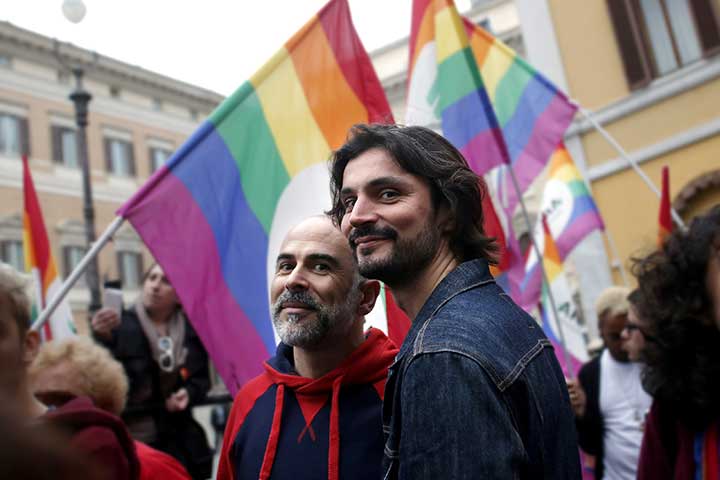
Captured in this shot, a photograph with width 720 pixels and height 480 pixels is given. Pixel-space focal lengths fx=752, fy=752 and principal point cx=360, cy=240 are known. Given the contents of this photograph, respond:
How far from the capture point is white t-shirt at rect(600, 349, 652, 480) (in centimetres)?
429

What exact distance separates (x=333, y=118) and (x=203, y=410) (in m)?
22.4

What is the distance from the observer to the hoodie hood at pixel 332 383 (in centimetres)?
231

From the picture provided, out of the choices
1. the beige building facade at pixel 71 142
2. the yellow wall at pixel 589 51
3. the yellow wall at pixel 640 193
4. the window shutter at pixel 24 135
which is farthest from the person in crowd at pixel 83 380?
the window shutter at pixel 24 135

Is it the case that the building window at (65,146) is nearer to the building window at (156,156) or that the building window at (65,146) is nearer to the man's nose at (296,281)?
the building window at (156,156)

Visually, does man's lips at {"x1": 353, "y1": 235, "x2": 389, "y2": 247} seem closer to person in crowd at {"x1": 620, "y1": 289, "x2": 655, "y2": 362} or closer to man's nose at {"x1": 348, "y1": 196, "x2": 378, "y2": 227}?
man's nose at {"x1": 348, "y1": 196, "x2": 378, "y2": 227}

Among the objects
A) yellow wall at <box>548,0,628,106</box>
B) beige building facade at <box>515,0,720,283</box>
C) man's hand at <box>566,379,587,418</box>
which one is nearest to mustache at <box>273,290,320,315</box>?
man's hand at <box>566,379,587,418</box>

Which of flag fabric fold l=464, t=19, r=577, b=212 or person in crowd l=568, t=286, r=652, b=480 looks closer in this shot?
person in crowd l=568, t=286, r=652, b=480

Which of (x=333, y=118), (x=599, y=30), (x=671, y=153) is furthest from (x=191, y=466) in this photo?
(x=599, y=30)

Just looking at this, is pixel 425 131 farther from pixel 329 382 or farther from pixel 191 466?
pixel 191 466

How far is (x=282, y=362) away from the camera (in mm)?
2592

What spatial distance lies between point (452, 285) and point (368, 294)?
83 cm

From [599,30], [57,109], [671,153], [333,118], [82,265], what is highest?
[57,109]

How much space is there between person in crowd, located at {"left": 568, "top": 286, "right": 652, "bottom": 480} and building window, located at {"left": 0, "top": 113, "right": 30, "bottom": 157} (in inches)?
1042

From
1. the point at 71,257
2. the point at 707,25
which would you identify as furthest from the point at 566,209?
the point at 71,257
